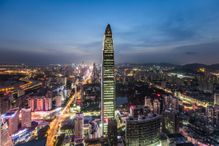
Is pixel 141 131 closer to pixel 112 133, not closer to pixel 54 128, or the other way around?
pixel 112 133

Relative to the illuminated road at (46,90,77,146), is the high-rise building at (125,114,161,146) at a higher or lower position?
higher

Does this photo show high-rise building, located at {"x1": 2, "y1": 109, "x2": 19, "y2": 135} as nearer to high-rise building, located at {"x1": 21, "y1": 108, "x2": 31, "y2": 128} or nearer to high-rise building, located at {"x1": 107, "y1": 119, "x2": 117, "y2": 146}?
high-rise building, located at {"x1": 21, "y1": 108, "x2": 31, "y2": 128}

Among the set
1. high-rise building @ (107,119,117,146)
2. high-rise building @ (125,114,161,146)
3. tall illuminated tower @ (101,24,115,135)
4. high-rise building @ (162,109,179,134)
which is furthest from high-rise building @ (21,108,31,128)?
high-rise building @ (162,109,179,134)

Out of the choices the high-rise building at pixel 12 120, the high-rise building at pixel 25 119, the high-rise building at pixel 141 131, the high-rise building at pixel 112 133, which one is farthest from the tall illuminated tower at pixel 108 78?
the high-rise building at pixel 12 120

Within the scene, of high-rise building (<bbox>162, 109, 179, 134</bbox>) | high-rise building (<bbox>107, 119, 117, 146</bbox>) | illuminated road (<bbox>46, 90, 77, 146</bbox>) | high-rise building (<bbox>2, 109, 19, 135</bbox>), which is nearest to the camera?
high-rise building (<bbox>107, 119, 117, 146</bbox>)

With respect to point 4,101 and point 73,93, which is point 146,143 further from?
point 73,93

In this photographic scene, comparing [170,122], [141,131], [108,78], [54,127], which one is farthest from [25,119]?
[170,122]

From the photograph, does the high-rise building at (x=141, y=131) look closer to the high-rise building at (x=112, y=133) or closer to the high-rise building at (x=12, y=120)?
the high-rise building at (x=112, y=133)

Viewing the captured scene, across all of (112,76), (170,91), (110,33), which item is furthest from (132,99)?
(110,33)
